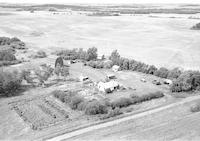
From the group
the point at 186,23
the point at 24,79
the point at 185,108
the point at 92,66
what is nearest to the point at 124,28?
the point at 186,23

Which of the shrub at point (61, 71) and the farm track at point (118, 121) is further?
the shrub at point (61, 71)

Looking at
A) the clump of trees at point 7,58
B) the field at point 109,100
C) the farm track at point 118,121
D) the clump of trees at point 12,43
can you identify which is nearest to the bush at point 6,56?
the clump of trees at point 7,58

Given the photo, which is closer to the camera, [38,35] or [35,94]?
[35,94]

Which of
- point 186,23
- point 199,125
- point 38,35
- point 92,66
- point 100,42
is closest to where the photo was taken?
point 199,125

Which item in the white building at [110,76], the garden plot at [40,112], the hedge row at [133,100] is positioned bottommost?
the garden plot at [40,112]

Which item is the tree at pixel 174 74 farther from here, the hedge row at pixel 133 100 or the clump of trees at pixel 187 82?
the hedge row at pixel 133 100

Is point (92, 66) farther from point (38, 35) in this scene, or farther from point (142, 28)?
point (142, 28)
